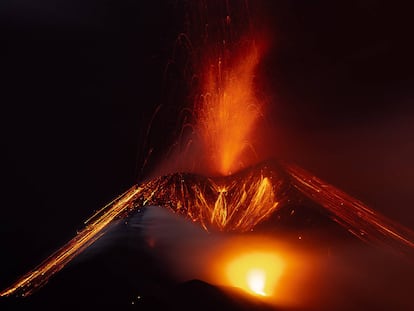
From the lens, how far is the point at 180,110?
1666 cm

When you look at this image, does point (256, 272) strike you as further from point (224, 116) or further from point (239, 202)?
point (224, 116)

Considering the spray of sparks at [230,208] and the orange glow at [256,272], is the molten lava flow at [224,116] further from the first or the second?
the orange glow at [256,272]

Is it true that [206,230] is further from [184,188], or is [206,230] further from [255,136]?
[255,136]

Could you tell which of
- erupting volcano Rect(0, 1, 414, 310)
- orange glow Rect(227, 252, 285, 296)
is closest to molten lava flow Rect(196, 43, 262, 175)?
erupting volcano Rect(0, 1, 414, 310)

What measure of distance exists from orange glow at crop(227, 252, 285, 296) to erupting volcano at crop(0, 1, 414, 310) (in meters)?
0.01

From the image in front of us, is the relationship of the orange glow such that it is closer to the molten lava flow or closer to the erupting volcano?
the erupting volcano

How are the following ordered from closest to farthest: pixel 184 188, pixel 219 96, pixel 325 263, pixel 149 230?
1. pixel 325 263
2. pixel 149 230
3. pixel 184 188
4. pixel 219 96

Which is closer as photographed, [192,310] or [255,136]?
[192,310]

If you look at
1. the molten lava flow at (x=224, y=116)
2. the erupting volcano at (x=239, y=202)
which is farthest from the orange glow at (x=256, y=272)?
the molten lava flow at (x=224, y=116)

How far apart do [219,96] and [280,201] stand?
6055 mm

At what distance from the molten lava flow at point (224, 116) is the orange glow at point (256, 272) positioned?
6.59m

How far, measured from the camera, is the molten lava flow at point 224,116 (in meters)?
13.9

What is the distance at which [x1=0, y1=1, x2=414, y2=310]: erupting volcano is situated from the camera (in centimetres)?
699

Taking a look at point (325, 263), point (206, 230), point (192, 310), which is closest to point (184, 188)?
point (206, 230)
